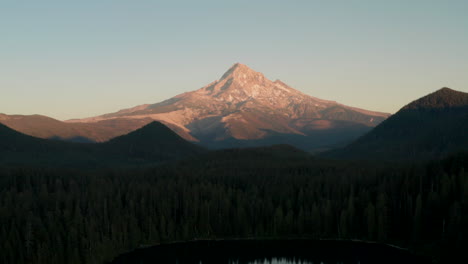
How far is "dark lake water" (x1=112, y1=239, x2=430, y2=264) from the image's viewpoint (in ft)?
535

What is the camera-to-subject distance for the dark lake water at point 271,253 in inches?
6417

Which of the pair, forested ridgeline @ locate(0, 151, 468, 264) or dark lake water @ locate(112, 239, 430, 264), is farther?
dark lake water @ locate(112, 239, 430, 264)

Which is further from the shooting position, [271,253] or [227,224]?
[227,224]

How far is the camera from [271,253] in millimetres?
173875

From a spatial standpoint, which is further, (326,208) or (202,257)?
(326,208)

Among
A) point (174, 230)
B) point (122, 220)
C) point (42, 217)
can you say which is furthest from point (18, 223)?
point (174, 230)

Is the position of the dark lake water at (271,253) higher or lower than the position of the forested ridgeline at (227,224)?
lower

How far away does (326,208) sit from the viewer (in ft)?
637

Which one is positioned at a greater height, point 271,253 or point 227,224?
point 227,224

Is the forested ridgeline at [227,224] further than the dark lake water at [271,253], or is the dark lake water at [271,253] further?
the dark lake water at [271,253]

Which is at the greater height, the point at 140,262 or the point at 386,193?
the point at 386,193

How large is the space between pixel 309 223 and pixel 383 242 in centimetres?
2944

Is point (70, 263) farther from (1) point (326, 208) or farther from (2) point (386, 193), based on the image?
(2) point (386, 193)

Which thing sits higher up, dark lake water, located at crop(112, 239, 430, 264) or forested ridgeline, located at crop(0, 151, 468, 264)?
forested ridgeline, located at crop(0, 151, 468, 264)
